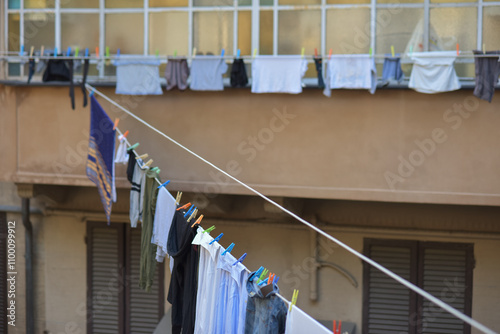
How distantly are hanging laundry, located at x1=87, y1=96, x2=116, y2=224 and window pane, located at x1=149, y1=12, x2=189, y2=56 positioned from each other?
138 cm

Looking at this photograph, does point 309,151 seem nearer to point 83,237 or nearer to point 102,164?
point 102,164

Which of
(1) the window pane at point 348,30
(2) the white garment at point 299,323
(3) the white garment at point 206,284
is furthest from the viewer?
(1) the window pane at point 348,30

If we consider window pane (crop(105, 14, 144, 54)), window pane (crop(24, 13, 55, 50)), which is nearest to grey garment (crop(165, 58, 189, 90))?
window pane (crop(105, 14, 144, 54))

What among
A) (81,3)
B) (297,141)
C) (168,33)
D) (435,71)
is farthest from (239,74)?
(81,3)

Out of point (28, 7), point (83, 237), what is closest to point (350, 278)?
point (83, 237)

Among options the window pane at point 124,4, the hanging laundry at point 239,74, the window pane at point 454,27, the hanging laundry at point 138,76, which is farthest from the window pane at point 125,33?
the window pane at point 454,27

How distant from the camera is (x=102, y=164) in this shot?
324 inches

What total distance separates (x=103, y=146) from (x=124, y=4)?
2234 millimetres

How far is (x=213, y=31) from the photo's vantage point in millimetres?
8914

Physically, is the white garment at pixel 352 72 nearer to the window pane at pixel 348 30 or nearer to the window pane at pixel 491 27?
the window pane at pixel 348 30

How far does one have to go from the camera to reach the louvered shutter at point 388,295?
9430mm

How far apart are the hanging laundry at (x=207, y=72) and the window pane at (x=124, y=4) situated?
1.32 metres

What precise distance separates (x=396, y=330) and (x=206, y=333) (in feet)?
13.0

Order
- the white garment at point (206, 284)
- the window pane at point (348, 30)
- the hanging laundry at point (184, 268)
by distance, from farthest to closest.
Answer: the window pane at point (348, 30) < the hanging laundry at point (184, 268) < the white garment at point (206, 284)
